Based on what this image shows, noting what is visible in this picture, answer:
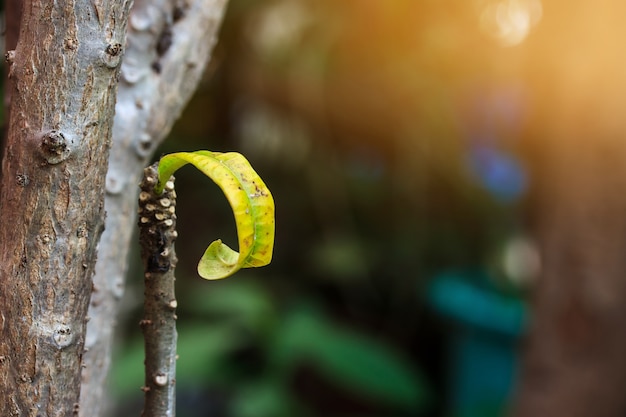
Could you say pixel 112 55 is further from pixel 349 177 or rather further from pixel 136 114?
pixel 349 177

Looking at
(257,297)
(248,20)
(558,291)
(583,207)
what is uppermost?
(248,20)

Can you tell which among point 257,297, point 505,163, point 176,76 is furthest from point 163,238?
point 505,163

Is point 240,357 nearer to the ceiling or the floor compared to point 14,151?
nearer to the floor

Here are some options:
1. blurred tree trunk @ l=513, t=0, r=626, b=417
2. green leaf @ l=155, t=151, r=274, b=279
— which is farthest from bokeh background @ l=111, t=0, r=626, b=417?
green leaf @ l=155, t=151, r=274, b=279

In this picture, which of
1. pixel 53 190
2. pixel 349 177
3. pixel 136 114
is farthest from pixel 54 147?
pixel 349 177

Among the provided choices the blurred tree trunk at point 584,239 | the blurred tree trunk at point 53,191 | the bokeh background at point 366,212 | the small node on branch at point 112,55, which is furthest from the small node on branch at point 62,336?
the bokeh background at point 366,212

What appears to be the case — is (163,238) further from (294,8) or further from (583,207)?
(294,8)

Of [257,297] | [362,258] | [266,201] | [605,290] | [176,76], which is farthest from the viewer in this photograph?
[362,258]

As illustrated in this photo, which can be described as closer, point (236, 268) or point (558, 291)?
point (236, 268)
